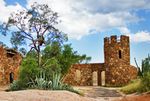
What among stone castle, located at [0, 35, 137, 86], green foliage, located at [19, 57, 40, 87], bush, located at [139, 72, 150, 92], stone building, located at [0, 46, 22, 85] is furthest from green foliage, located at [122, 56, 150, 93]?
stone castle, located at [0, 35, 137, 86]

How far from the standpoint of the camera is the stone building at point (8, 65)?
3934 cm

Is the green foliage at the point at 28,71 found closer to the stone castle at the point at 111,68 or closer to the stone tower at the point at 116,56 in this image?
the stone castle at the point at 111,68

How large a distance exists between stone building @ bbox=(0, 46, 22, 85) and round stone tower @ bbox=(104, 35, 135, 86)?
38.1 feet

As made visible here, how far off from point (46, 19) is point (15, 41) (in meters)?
2.93

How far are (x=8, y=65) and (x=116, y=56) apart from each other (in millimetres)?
13963

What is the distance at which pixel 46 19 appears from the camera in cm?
3086

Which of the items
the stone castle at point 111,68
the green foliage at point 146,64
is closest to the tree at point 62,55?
the stone castle at point 111,68

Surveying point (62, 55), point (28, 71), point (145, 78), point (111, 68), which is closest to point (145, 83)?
point (145, 78)

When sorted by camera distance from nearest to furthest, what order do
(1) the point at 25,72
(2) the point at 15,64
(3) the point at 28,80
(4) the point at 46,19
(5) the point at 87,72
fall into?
(3) the point at 28,80 < (1) the point at 25,72 < (4) the point at 46,19 < (2) the point at 15,64 < (5) the point at 87,72

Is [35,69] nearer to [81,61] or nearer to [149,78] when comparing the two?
[149,78]

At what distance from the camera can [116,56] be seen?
49281 mm

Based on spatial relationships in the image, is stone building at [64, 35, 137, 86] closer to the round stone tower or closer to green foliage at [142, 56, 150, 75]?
the round stone tower

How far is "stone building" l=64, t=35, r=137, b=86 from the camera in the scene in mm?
48625

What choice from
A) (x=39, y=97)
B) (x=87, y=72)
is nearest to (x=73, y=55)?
(x=87, y=72)
